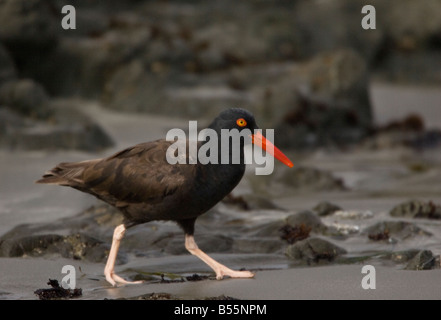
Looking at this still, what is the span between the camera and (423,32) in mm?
20562

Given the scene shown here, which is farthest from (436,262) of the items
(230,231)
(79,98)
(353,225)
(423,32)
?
(423,32)

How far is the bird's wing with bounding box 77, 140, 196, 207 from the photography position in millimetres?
6125

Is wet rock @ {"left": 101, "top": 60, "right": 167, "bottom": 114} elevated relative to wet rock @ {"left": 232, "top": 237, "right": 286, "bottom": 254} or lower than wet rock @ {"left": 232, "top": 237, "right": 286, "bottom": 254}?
elevated

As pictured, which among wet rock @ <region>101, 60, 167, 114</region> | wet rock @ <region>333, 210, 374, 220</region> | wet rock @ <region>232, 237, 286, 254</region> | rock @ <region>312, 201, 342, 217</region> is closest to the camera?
wet rock @ <region>232, 237, 286, 254</region>

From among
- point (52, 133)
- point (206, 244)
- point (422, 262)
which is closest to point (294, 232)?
point (206, 244)

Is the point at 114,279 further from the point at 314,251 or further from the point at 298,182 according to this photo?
the point at 298,182

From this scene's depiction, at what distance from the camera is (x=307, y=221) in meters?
7.79

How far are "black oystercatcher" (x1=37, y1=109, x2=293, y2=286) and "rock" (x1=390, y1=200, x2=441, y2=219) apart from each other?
254cm

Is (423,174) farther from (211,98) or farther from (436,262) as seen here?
(436,262)

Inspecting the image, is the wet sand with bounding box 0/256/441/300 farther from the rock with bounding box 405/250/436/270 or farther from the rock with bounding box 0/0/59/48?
the rock with bounding box 0/0/59/48

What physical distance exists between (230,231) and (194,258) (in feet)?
3.02

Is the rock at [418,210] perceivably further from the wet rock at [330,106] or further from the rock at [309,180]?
the wet rock at [330,106]

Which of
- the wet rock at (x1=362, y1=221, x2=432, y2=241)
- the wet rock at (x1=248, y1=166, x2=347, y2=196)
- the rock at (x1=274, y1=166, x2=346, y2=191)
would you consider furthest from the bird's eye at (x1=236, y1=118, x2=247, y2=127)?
the rock at (x1=274, y1=166, x2=346, y2=191)

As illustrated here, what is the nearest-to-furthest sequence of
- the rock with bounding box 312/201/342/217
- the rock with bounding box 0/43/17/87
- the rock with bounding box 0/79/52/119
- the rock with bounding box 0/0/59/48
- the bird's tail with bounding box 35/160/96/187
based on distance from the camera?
1. the bird's tail with bounding box 35/160/96/187
2. the rock with bounding box 312/201/342/217
3. the rock with bounding box 0/79/52/119
4. the rock with bounding box 0/43/17/87
5. the rock with bounding box 0/0/59/48
